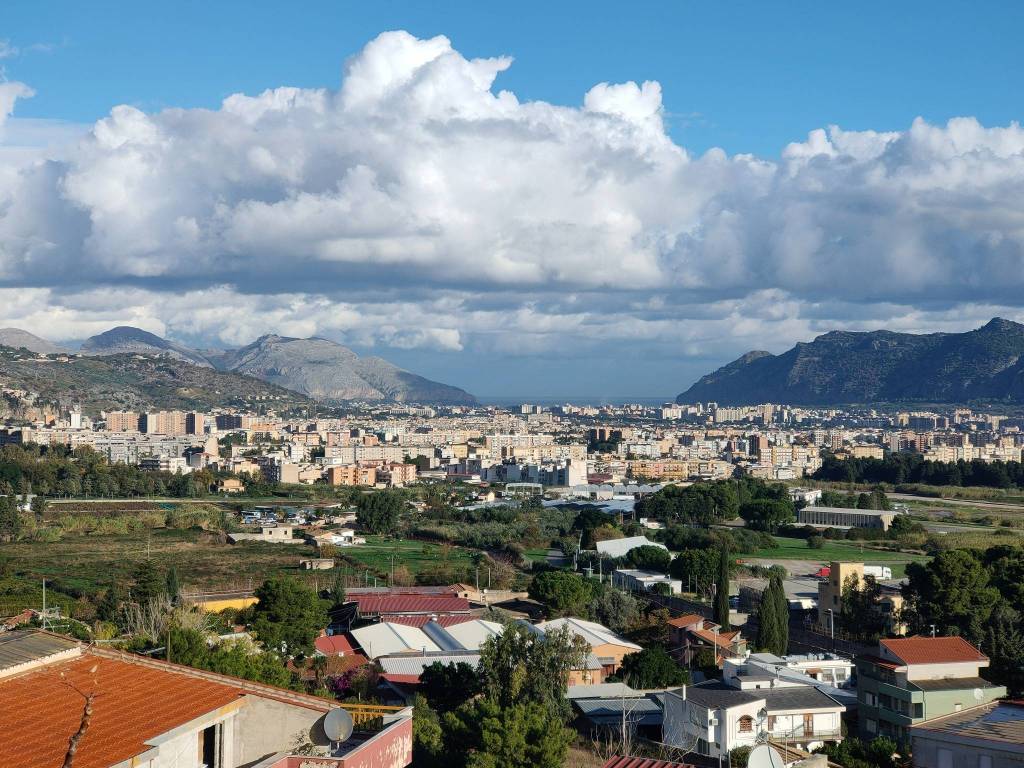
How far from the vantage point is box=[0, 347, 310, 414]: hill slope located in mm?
137250

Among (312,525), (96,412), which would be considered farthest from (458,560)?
(96,412)

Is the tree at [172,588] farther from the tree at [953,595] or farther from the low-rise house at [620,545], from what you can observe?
the low-rise house at [620,545]

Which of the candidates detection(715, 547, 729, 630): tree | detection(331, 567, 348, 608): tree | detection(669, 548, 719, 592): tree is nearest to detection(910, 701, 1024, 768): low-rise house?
detection(715, 547, 729, 630): tree

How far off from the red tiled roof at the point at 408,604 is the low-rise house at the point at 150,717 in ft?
60.8

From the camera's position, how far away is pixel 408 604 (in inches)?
1137

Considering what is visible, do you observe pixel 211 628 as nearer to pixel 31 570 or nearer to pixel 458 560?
pixel 31 570

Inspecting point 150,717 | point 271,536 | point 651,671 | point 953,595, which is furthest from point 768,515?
point 150,717

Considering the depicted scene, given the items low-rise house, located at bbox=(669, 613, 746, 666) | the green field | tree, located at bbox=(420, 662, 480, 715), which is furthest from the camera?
the green field

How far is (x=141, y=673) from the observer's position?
9430 mm

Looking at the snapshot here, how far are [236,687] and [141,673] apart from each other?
0.75m

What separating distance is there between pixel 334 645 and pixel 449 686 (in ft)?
19.8

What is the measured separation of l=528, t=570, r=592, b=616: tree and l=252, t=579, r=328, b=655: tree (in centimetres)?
735

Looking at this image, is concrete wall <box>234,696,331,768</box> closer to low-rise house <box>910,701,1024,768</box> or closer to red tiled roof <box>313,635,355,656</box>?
low-rise house <box>910,701,1024,768</box>

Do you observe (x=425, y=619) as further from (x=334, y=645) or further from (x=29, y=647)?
(x=29, y=647)
